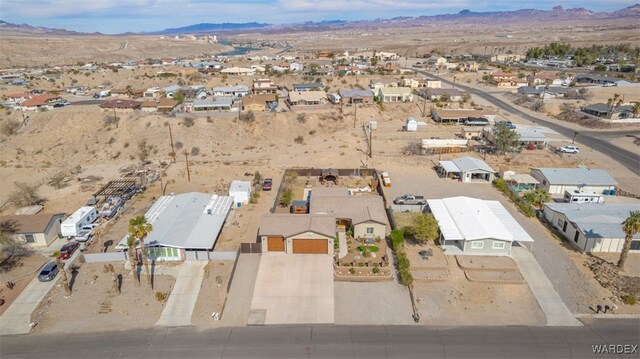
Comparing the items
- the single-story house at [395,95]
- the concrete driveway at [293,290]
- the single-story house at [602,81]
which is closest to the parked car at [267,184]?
the concrete driveway at [293,290]

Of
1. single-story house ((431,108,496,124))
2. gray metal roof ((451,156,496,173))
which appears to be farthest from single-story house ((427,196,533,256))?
single-story house ((431,108,496,124))

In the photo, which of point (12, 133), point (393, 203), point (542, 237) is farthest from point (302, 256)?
point (12, 133)

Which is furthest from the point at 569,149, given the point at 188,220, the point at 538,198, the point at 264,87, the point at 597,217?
the point at 264,87

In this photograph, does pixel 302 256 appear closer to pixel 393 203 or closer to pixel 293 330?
pixel 293 330

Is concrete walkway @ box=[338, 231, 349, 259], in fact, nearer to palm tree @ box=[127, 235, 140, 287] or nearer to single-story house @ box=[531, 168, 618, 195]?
palm tree @ box=[127, 235, 140, 287]

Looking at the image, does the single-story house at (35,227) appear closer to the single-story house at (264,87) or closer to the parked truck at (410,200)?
the parked truck at (410,200)

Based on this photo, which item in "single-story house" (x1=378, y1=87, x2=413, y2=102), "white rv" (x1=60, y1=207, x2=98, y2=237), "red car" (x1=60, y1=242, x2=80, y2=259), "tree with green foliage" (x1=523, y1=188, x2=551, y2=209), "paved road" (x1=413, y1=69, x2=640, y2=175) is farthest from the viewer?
"single-story house" (x1=378, y1=87, x2=413, y2=102)

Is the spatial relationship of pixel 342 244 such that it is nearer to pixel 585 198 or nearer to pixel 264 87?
pixel 585 198
